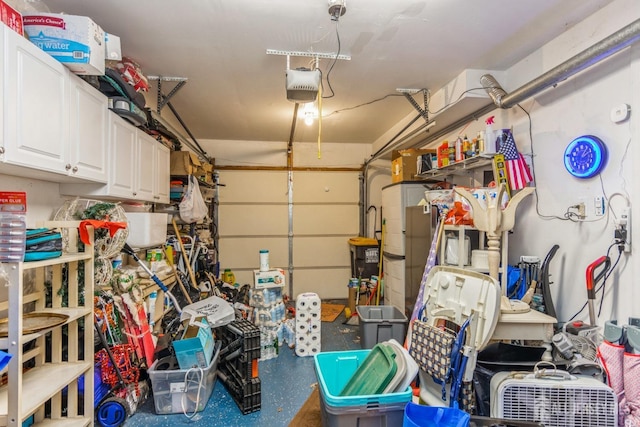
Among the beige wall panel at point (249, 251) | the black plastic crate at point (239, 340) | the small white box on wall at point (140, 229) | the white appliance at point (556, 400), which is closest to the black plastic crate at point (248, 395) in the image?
the black plastic crate at point (239, 340)

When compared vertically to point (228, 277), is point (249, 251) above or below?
above

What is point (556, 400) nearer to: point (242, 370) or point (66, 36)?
point (242, 370)

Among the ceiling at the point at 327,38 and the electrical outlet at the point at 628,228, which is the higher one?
the ceiling at the point at 327,38

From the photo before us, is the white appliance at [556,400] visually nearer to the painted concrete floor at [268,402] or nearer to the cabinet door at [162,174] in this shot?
the painted concrete floor at [268,402]

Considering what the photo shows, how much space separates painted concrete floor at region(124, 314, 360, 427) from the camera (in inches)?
89.0

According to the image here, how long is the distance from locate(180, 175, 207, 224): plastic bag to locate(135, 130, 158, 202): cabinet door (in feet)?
2.43

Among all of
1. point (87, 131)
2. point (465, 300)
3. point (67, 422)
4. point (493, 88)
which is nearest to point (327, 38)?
point (493, 88)

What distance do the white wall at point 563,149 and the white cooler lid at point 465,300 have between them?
0.84m

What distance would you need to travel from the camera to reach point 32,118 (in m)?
1.60

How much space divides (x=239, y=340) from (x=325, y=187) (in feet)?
11.9

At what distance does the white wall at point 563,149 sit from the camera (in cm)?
190

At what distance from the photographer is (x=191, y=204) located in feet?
13.2

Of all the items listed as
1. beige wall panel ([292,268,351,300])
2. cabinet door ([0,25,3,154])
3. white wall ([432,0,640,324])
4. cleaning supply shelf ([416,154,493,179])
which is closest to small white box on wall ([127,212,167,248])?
cabinet door ([0,25,3,154])

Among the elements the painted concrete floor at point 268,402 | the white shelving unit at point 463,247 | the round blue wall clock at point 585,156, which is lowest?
the painted concrete floor at point 268,402
